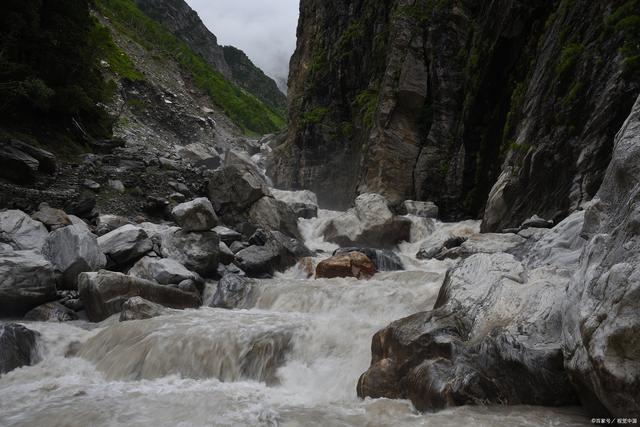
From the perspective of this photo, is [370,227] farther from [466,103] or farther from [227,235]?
[466,103]

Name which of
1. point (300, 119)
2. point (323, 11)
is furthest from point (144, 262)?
point (323, 11)

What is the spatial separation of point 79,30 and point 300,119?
2421 cm

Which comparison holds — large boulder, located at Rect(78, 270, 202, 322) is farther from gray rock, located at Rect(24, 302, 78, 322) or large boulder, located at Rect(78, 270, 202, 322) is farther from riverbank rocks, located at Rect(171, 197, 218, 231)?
Answer: riverbank rocks, located at Rect(171, 197, 218, 231)

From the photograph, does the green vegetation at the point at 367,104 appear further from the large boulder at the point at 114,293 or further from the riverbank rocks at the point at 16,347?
the riverbank rocks at the point at 16,347

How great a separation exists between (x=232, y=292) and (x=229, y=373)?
4864 millimetres

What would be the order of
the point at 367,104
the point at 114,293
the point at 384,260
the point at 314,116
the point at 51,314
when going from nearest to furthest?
1. the point at 51,314
2. the point at 114,293
3. the point at 384,260
4. the point at 367,104
5. the point at 314,116

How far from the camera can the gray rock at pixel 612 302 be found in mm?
3652

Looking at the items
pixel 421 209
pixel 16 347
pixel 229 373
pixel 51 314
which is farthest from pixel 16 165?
pixel 421 209

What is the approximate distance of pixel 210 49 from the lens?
129000mm

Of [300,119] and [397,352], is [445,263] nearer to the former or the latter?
[397,352]

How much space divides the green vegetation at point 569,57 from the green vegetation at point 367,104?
1634cm

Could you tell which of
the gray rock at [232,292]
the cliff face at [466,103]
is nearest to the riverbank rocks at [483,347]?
the gray rock at [232,292]

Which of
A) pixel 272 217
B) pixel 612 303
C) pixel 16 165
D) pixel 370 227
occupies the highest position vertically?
pixel 16 165

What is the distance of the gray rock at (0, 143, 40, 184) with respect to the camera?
15.0m
